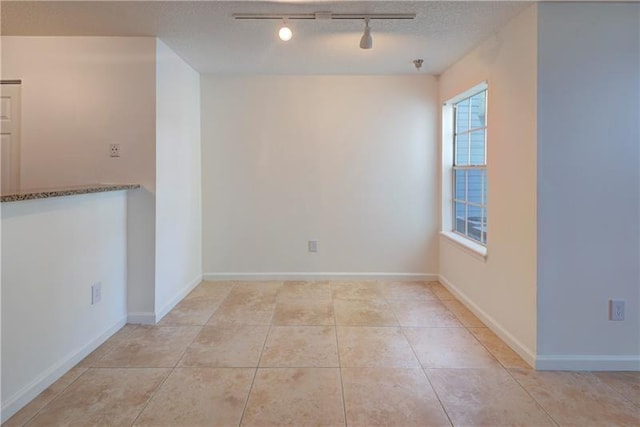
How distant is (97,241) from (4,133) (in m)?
1.28

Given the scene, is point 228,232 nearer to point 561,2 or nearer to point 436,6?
point 436,6

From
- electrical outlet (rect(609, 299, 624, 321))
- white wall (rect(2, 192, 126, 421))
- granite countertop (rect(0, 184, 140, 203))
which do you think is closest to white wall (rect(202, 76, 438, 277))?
granite countertop (rect(0, 184, 140, 203))

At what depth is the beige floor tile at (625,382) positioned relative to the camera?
1885 millimetres

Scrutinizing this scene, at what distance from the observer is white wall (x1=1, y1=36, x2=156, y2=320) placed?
2736 mm

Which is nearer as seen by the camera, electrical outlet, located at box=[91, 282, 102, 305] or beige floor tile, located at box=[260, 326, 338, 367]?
beige floor tile, located at box=[260, 326, 338, 367]

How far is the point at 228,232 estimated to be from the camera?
12.9 feet

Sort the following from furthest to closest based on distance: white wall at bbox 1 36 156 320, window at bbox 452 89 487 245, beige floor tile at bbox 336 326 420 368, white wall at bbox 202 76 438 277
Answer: white wall at bbox 202 76 438 277
window at bbox 452 89 487 245
white wall at bbox 1 36 156 320
beige floor tile at bbox 336 326 420 368

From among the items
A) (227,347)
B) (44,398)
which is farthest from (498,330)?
(44,398)

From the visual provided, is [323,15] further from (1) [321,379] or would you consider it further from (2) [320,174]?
(1) [321,379]

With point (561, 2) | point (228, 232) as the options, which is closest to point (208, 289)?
point (228, 232)

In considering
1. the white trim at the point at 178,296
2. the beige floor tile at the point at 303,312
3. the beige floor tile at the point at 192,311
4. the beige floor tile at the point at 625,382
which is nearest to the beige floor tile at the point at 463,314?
the beige floor tile at the point at 625,382

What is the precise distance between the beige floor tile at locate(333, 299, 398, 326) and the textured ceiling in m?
2.16

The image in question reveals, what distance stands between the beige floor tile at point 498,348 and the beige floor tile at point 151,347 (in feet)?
6.50

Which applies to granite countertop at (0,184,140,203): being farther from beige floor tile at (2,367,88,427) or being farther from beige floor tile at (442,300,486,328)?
beige floor tile at (442,300,486,328)
